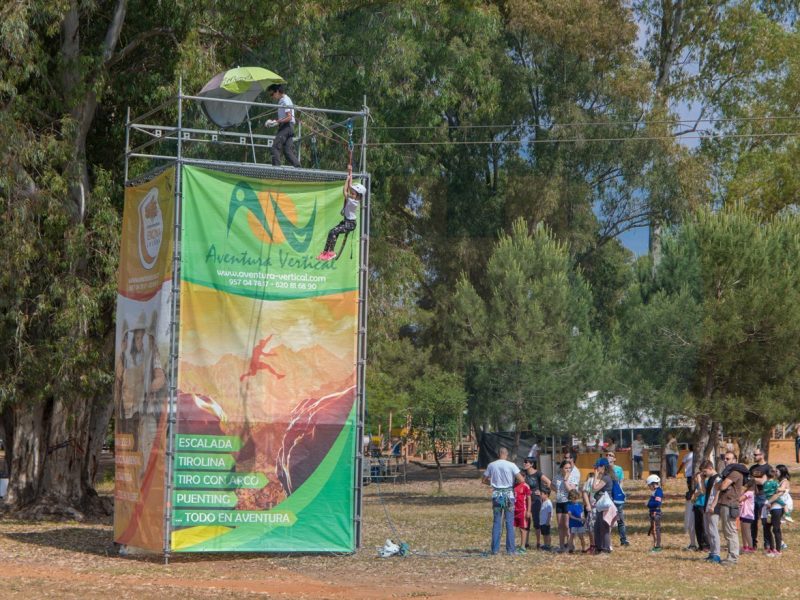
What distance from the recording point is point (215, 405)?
18.4m

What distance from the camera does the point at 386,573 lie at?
1739cm

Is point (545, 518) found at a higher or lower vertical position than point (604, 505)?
lower

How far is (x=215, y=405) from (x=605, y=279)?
31550 mm

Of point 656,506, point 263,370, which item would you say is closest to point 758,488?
point 656,506

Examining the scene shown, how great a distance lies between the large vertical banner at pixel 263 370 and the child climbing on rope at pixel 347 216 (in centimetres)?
16

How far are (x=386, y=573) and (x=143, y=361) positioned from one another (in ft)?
17.2

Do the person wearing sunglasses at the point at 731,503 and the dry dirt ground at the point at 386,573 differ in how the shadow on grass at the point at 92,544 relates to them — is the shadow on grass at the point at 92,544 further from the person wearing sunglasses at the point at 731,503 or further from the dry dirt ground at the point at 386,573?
the person wearing sunglasses at the point at 731,503

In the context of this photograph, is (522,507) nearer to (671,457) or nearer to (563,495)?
(563,495)

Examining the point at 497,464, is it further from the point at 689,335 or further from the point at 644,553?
the point at 689,335

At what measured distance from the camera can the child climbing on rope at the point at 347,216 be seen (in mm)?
19094

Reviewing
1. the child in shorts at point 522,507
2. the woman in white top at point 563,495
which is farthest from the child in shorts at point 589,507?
the child in shorts at point 522,507

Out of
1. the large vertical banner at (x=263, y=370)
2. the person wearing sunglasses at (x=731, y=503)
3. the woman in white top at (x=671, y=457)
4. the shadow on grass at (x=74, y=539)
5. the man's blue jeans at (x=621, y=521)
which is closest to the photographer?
the large vertical banner at (x=263, y=370)

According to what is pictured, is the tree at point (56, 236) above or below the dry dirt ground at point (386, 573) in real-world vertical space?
above

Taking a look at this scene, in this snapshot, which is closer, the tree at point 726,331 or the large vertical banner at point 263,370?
the large vertical banner at point 263,370
